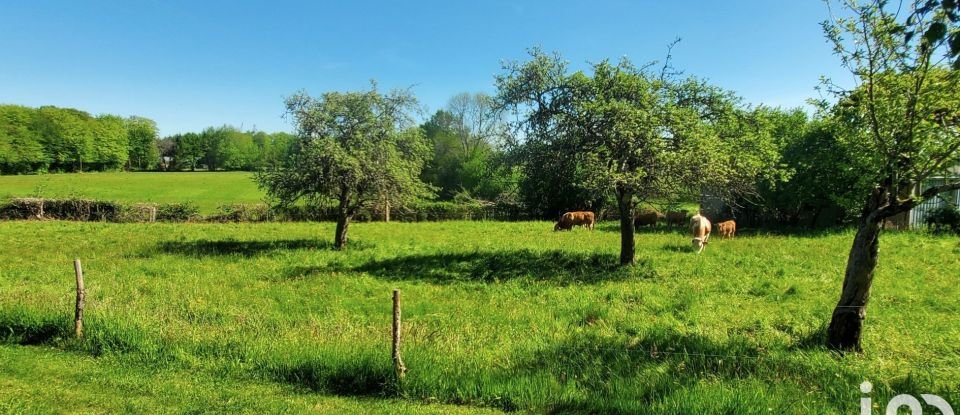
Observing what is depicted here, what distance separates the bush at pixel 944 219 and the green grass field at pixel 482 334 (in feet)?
20.1

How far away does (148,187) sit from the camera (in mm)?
59125

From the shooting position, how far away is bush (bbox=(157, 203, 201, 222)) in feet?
115

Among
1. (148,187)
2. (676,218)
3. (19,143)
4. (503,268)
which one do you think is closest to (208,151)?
(19,143)

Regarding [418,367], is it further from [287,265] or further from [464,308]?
[287,265]

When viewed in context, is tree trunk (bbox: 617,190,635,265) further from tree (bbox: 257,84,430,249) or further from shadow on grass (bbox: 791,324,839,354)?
tree (bbox: 257,84,430,249)

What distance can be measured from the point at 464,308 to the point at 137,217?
113 feet

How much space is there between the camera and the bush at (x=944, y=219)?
20266 millimetres

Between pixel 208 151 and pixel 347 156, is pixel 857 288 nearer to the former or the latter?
pixel 347 156

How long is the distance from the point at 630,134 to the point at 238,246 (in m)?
16.5

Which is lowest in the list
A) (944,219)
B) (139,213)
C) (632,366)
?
(632,366)

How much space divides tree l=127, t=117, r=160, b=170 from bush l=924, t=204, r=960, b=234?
11329cm

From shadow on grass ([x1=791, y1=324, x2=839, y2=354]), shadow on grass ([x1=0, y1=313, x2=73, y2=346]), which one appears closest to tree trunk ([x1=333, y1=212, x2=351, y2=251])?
shadow on grass ([x1=0, y1=313, x2=73, y2=346])

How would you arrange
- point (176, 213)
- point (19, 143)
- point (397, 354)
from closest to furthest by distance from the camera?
point (397, 354) < point (176, 213) < point (19, 143)

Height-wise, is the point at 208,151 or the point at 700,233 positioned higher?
the point at 208,151
